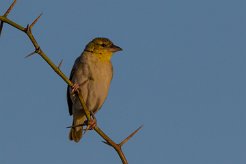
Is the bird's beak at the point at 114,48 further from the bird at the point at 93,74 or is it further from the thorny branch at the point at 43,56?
the thorny branch at the point at 43,56

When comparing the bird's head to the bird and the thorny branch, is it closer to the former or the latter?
the bird

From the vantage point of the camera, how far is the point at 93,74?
25.5 feet

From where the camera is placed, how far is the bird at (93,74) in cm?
777

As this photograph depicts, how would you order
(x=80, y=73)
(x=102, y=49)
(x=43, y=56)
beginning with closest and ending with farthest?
(x=43, y=56) < (x=80, y=73) < (x=102, y=49)

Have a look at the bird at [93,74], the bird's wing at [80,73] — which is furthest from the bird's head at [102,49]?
the bird's wing at [80,73]

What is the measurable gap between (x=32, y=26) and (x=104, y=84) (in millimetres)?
4748

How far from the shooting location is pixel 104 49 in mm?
8359

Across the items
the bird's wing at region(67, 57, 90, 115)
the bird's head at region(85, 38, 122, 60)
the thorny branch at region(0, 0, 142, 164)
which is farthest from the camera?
the bird's head at region(85, 38, 122, 60)

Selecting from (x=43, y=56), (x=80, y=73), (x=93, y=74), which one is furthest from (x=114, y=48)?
(x=43, y=56)

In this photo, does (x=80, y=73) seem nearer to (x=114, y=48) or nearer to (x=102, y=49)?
(x=102, y=49)

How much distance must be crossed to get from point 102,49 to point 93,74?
0.75 meters

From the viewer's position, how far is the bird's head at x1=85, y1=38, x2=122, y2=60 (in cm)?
825

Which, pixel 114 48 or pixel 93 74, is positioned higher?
pixel 114 48

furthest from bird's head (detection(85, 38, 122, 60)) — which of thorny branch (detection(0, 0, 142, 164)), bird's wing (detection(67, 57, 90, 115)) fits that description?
thorny branch (detection(0, 0, 142, 164))
